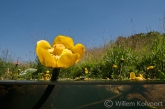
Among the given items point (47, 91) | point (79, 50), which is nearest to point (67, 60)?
point (79, 50)

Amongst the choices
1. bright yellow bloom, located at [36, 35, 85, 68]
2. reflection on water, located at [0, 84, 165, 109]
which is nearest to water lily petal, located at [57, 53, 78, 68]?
bright yellow bloom, located at [36, 35, 85, 68]

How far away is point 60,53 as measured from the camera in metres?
0.62

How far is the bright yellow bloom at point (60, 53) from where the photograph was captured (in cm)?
57

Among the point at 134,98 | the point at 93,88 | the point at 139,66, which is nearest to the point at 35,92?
the point at 93,88

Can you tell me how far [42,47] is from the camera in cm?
64

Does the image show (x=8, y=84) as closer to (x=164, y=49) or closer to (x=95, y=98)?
(x=95, y=98)

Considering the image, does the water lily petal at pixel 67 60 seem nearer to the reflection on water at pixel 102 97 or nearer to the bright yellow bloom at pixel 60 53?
the bright yellow bloom at pixel 60 53

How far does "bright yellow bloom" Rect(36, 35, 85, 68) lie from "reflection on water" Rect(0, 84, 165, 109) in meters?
0.21

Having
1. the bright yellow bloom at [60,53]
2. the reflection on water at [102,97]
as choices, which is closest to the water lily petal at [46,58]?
the bright yellow bloom at [60,53]

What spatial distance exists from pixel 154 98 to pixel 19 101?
46cm

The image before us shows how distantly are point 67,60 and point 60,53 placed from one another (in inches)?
2.1

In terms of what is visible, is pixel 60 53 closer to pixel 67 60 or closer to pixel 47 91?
pixel 67 60

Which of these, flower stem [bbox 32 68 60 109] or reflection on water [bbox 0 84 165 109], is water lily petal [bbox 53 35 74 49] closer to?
flower stem [bbox 32 68 60 109]

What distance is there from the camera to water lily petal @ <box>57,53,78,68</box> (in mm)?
567
